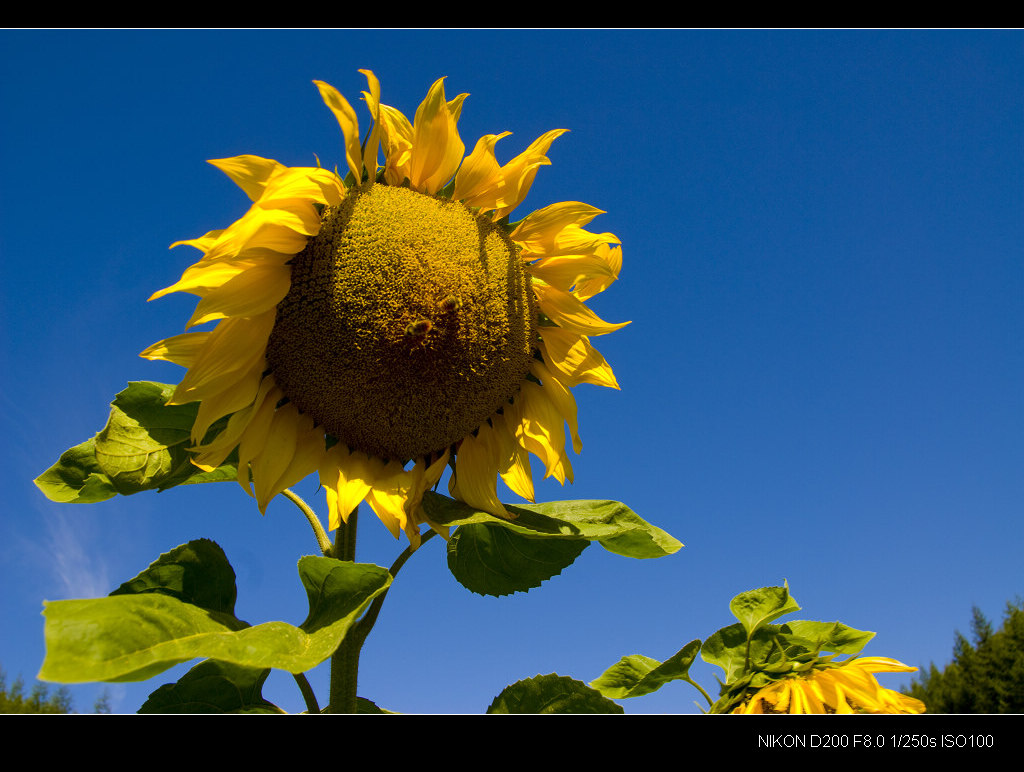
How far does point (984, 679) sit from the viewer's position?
90.1 feet

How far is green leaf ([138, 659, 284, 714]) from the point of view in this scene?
2.31 m

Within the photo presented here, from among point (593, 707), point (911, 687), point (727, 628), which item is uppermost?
point (911, 687)

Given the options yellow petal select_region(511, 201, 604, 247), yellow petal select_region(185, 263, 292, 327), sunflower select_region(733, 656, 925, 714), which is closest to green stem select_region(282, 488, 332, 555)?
yellow petal select_region(185, 263, 292, 327)

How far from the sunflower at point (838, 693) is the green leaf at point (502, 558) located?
1.06m

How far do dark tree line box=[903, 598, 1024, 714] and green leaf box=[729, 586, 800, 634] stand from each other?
2740 cm

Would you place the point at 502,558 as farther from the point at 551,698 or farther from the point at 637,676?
the point at 637,676

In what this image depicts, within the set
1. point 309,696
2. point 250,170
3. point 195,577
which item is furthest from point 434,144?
point 309,696

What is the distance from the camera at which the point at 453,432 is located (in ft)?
8.02

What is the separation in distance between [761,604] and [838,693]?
54 centimetres

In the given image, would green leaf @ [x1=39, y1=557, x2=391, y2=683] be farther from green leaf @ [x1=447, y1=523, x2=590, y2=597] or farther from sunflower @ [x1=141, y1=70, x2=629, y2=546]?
green leaf @ [x1=447, y1=523, x2=590, y2=597]

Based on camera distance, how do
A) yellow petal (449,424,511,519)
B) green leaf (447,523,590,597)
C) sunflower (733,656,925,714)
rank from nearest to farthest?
yellow petal (449,424,511,519)
green leaf (447,523,590,597)
sunflower (733,656,925,714)

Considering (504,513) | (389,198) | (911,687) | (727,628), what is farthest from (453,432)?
(911,687)
